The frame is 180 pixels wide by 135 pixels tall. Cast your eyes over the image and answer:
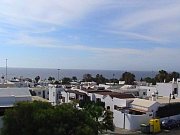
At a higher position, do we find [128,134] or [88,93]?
[88,93]

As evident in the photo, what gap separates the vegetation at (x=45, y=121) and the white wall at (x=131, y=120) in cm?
1938

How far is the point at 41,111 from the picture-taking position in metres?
25.1

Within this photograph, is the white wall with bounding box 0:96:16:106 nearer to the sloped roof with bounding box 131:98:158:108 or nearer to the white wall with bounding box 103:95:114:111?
the white wall with bounding box 103:95:114:111

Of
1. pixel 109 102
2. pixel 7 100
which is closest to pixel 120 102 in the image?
pixel 109 102

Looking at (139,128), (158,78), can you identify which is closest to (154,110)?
(139,128)

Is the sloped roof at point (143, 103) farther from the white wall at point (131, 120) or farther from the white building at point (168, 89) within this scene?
the white building at point (168, 89)

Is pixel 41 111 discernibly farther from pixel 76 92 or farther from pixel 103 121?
pixel 76 92

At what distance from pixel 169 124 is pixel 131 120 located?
5.23 metres

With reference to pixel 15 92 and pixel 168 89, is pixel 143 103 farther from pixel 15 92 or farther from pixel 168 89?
pixel 15 92

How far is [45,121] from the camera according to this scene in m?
24.4

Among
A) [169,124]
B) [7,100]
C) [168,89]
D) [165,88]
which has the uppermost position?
[165,88]

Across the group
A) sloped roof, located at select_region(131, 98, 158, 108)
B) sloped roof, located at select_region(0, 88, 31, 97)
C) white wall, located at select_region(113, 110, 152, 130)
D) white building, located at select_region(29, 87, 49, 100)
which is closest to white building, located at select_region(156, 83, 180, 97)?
sloped roof, located at select_region(131, 98, 158, 108)

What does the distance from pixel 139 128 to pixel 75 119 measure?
21638mm

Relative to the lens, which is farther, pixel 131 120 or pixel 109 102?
pixel 109 102
